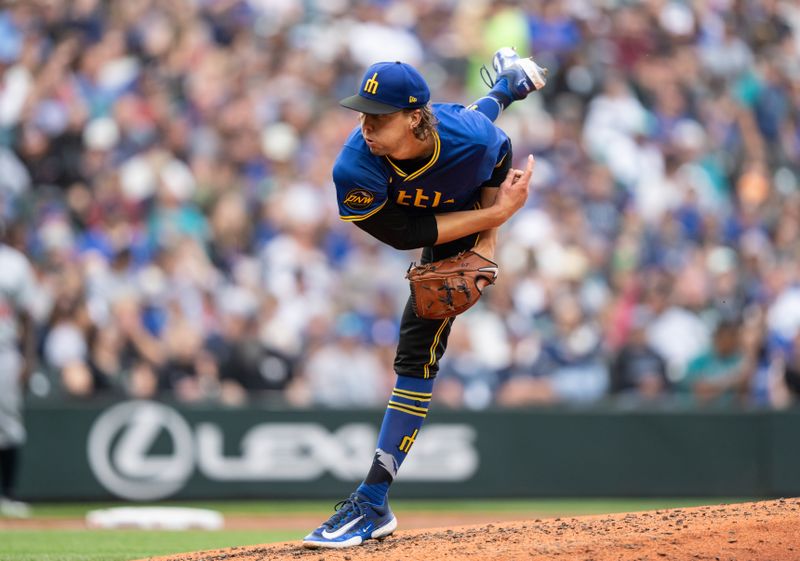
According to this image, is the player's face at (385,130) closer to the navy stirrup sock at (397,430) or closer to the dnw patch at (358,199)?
the dnw patch at (358,199)

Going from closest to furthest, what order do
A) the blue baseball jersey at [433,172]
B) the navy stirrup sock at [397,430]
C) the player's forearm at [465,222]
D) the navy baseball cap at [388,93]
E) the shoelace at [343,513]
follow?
1. the navy baseball cap at [388,93]
2. the blue baseball jersey at [433,172]
3. the player's forearm at [465,222]
4. the shoelace at [343,513]
5. the navy stirrup sock at [397,430]

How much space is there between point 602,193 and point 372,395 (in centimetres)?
413

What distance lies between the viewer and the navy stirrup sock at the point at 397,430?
18.5 ft

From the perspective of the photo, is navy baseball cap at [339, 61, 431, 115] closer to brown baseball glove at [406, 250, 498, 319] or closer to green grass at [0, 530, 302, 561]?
brown baseball glove at [406, 250, 498, 319]

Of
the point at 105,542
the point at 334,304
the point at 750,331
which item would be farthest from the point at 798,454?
the point at 105,542

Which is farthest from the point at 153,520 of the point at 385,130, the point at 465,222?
the point at 385,130

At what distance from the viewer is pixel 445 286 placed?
5.41 m

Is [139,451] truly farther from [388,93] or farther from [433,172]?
[388,93]

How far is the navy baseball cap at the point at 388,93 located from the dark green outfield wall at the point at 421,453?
19.3ft

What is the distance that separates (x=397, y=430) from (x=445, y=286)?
75 centimetres

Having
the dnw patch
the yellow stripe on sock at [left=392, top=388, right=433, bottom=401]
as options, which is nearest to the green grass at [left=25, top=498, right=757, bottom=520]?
the yellow stripe on sock at [left=392, top=388, right=433, bottom=401]

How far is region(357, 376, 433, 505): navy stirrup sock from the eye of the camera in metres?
5.64

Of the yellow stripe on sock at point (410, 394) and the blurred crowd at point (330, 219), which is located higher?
the blurred crowd at point (330, 219)

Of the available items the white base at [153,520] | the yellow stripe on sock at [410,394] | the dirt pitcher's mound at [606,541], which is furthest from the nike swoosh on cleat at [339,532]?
the white base at [153,520]
